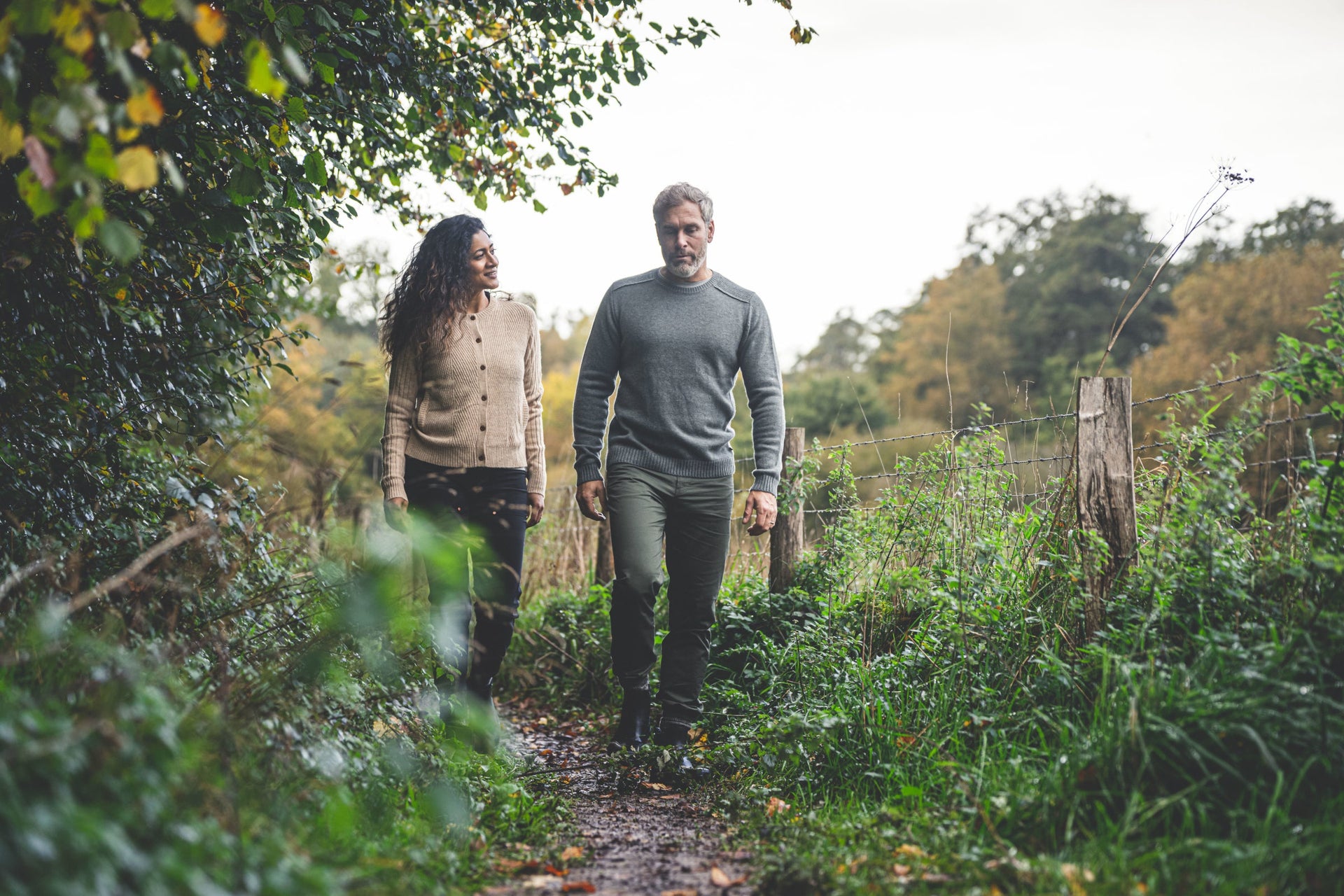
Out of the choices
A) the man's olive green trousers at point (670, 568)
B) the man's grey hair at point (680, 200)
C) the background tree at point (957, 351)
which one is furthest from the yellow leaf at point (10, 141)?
the background tree at point (957, 351)

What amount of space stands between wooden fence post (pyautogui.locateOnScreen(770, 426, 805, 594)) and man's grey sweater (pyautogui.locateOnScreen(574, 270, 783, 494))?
109cm

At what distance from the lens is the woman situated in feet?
11.1

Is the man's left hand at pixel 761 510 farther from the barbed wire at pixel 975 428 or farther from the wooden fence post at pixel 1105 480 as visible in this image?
the wooden fence post at pixel 1105 480

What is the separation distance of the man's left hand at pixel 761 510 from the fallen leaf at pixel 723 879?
165 centimetres

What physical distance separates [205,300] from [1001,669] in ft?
10.8

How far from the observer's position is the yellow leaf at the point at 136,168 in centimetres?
142

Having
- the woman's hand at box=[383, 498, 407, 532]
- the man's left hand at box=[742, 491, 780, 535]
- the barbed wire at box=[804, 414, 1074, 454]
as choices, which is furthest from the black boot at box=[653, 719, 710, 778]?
the barbed wire at box=[804, 414, 1074, 454]

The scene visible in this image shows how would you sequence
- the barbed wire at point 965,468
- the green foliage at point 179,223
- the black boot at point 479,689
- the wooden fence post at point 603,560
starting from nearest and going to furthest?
1. the green foliage at point 179,223
2. the black boot at point 479,689
3. the barbed wire at point 965,468
4. the wooden fence post at point 603,560

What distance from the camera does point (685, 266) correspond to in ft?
12.4

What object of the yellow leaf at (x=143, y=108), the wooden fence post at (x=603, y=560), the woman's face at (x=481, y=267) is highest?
the woman's face at (x=481, y=267)

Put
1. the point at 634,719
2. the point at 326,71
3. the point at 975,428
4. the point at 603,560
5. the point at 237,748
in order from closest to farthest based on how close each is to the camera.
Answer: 1. the point at 237,748
2. the point at 326,71
3. the point at 634,719
4. the point at 975,428
5. the point at 603,560

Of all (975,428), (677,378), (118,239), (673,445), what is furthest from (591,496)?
(118,239)

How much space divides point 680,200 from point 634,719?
2184 millimetres

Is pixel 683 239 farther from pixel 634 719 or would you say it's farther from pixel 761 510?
pixel 634 719
